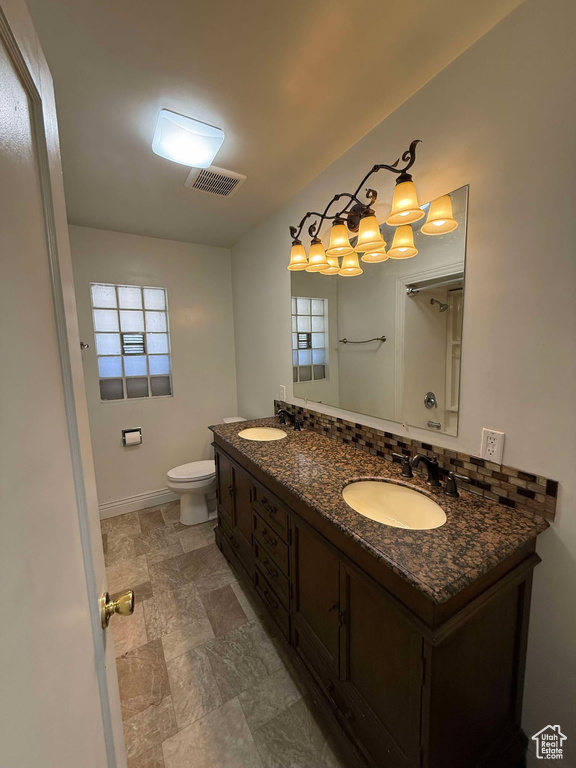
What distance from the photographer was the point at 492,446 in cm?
113

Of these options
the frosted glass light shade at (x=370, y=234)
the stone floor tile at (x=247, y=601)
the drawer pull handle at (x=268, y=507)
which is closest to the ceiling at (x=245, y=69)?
the frosted glass light shade at (x=370, y=234)

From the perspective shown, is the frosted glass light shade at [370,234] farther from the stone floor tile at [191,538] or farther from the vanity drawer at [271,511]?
the stone floor tile at [191,538]

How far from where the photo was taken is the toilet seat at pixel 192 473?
249 cm

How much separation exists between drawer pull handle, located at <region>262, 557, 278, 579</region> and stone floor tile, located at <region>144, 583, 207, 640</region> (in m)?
0.52

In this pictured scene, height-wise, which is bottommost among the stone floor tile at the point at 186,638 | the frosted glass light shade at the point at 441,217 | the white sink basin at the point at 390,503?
the stone floor tile at the point at 186,638

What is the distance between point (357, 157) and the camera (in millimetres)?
1579

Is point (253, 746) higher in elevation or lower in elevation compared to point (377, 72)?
lower

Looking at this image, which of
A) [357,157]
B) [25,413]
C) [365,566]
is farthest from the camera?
[357,157]

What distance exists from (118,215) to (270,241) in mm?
1162

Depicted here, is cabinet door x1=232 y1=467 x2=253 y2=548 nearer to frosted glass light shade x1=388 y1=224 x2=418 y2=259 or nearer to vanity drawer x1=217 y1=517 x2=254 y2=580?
vanity drawer x1=217 y1=517 x2=254 y2=580

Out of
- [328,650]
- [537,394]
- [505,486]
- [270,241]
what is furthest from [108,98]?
[328,650]

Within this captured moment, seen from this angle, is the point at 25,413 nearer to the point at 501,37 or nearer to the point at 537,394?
the point at 537,394

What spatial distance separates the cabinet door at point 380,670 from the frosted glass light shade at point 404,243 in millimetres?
1305

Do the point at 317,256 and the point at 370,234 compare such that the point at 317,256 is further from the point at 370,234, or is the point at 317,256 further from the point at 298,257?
the point at 370,234
